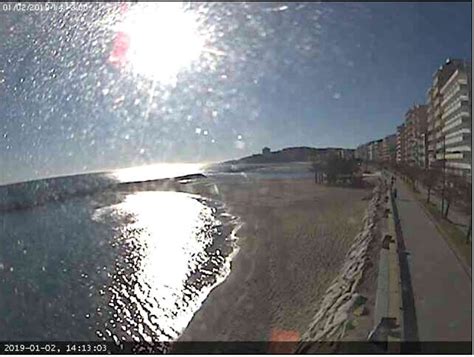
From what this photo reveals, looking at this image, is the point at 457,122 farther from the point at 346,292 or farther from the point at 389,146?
the point at 346,292

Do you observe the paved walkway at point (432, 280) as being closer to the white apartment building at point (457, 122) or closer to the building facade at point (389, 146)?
the building facade at point (389, 146)

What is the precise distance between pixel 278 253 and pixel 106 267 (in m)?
0.96

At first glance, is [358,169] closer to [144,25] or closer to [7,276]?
[144,25]

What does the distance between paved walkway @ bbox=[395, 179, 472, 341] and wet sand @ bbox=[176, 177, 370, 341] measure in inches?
9.2

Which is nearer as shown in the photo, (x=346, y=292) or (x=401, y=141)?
(x=401, y=141)

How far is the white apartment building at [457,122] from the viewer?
193 centimetres

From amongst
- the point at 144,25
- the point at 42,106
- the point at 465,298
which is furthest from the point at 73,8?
the point at 465,298

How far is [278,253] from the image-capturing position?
2.75 m

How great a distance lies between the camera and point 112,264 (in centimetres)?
262

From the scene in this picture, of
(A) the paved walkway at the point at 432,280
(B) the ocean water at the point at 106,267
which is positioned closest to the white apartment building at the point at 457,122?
(A) the paved walkway at the point at 432,280

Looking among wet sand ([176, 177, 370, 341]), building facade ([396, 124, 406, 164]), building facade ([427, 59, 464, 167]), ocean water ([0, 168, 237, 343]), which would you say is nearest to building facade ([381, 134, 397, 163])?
building facade ([396, 124, 406, 164])

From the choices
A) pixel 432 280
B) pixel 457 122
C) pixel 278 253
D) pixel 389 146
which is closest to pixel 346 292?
pixel 432 280

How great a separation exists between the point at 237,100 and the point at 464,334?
1.33m

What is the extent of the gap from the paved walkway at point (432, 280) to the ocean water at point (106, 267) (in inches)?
38.7
